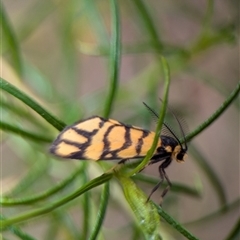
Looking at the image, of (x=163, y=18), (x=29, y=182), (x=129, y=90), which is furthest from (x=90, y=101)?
(x=163, y=18)

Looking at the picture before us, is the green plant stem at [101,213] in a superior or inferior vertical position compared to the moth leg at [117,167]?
inferior

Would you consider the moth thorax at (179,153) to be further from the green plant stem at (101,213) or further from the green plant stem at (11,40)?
the green plant stem at (11,40)

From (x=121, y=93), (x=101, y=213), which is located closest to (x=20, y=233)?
(x=101, y=213)

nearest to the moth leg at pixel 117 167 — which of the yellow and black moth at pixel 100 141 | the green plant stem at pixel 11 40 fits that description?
the yellow and black moth at pixel 100 141

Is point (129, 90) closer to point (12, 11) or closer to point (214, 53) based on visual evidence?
point (214, 53)

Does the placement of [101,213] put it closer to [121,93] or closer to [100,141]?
[100,141]

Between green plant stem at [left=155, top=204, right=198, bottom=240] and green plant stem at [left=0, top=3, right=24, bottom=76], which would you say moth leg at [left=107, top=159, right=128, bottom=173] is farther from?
green plant stem at [left=0, top=3, right=24, bottom=76]

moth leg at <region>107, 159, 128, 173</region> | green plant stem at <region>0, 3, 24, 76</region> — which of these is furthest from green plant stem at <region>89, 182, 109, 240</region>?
green plant stem at <region>0, 3, 24, 76</region>
